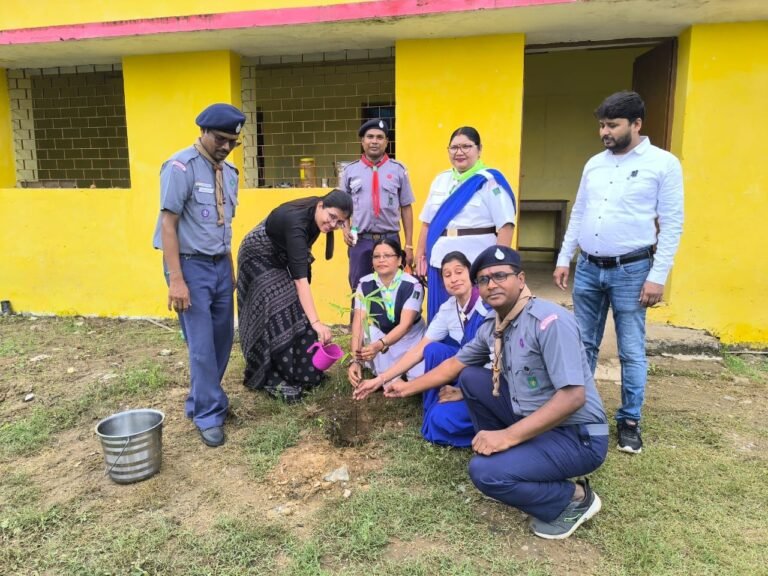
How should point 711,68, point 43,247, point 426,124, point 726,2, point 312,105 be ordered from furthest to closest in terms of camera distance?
1. point 312,105
2. point 43,247
3. point 426,124
4. point 711,68
5. point 726,2

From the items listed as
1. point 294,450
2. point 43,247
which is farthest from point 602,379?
point 43,247

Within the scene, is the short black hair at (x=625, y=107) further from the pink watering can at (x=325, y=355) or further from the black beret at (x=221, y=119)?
the pink watering can at (x=325, y=355)

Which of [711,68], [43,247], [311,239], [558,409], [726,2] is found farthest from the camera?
[43,247]

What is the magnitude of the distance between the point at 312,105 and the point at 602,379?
196 inches

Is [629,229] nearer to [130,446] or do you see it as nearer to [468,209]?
[468,209]

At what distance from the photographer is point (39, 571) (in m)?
2.15

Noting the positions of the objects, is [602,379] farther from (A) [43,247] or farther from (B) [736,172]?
(A) [43,247]

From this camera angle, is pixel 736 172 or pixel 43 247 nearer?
pixel 736 172

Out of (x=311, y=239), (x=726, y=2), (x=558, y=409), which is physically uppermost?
(x=726, y=2)

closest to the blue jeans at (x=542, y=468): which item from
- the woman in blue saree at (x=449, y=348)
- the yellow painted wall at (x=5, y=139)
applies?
the woman in blue saree at (x=449, y=348)

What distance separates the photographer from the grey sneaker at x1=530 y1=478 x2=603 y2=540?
2.28 m

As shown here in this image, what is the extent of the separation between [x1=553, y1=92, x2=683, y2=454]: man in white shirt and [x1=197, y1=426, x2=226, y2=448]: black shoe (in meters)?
2.18

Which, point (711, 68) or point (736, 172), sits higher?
point (711, 68)

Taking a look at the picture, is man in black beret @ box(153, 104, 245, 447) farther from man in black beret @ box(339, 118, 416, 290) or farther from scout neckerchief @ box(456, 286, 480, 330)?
scout neckerchief @ box(456, 286, 480, 330)
